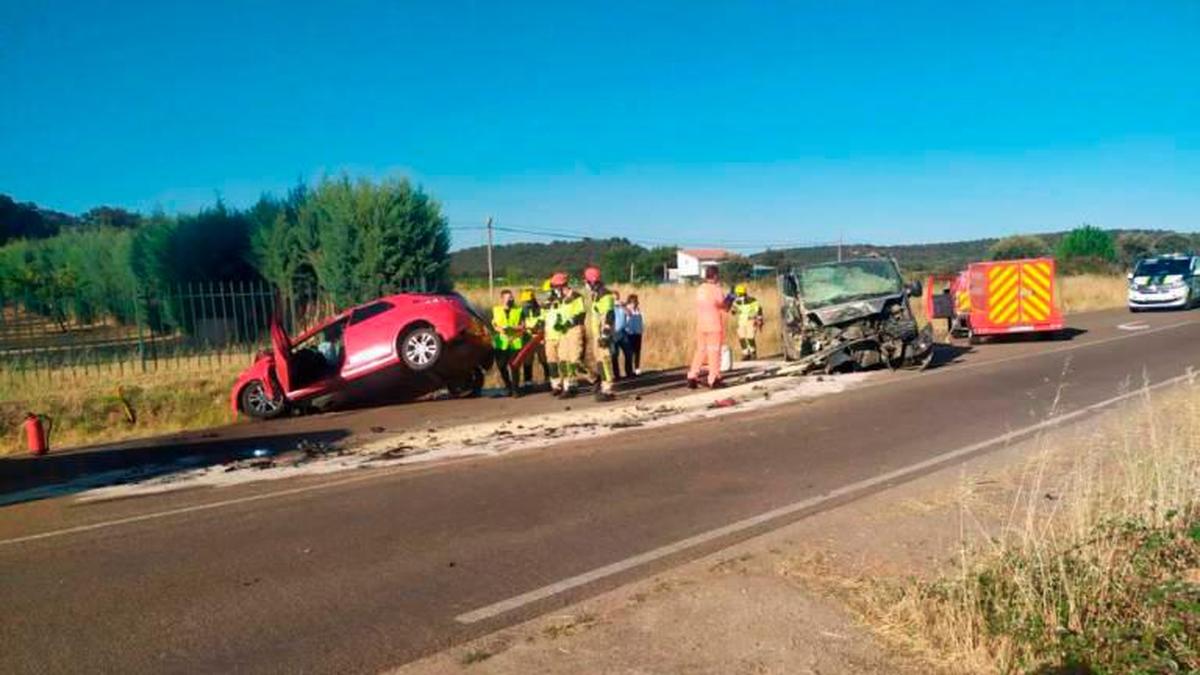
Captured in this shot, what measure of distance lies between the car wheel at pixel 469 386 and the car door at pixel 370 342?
1.51m

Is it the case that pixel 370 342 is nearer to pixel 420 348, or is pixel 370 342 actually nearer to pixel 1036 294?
pixel 420 348

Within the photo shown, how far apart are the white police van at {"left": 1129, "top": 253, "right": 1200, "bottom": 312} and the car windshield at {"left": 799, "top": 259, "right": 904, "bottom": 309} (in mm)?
17681

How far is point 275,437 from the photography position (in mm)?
11445

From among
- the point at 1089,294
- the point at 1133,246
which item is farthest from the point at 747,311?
the point at 1133,246

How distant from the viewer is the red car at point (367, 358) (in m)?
13.3

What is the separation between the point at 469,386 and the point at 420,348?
68.0 inches

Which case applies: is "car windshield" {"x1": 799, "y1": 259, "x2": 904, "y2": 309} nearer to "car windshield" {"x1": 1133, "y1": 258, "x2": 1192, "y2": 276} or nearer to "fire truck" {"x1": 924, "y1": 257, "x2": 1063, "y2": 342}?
"fire truck" {"x1": 924, "y1": 257, "x2": 1063, "y2": 342}

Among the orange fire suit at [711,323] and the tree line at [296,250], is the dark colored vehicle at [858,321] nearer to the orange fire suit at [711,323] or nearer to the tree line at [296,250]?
the orange fire suit at [711,323]

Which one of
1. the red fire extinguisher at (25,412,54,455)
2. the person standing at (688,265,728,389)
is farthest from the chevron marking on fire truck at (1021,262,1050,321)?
the red fire extinguisher at (25,412,54,455)

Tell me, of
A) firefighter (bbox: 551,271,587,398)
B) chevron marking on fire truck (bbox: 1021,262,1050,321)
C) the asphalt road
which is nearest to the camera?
the asphalt road

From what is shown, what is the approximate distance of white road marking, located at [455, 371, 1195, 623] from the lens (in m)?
4.67

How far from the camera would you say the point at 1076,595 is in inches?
152

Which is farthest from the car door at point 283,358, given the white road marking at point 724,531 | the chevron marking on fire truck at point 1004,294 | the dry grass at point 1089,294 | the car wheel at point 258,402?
the dry grass at point 1089,294

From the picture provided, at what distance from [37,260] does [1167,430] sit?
4543cm
